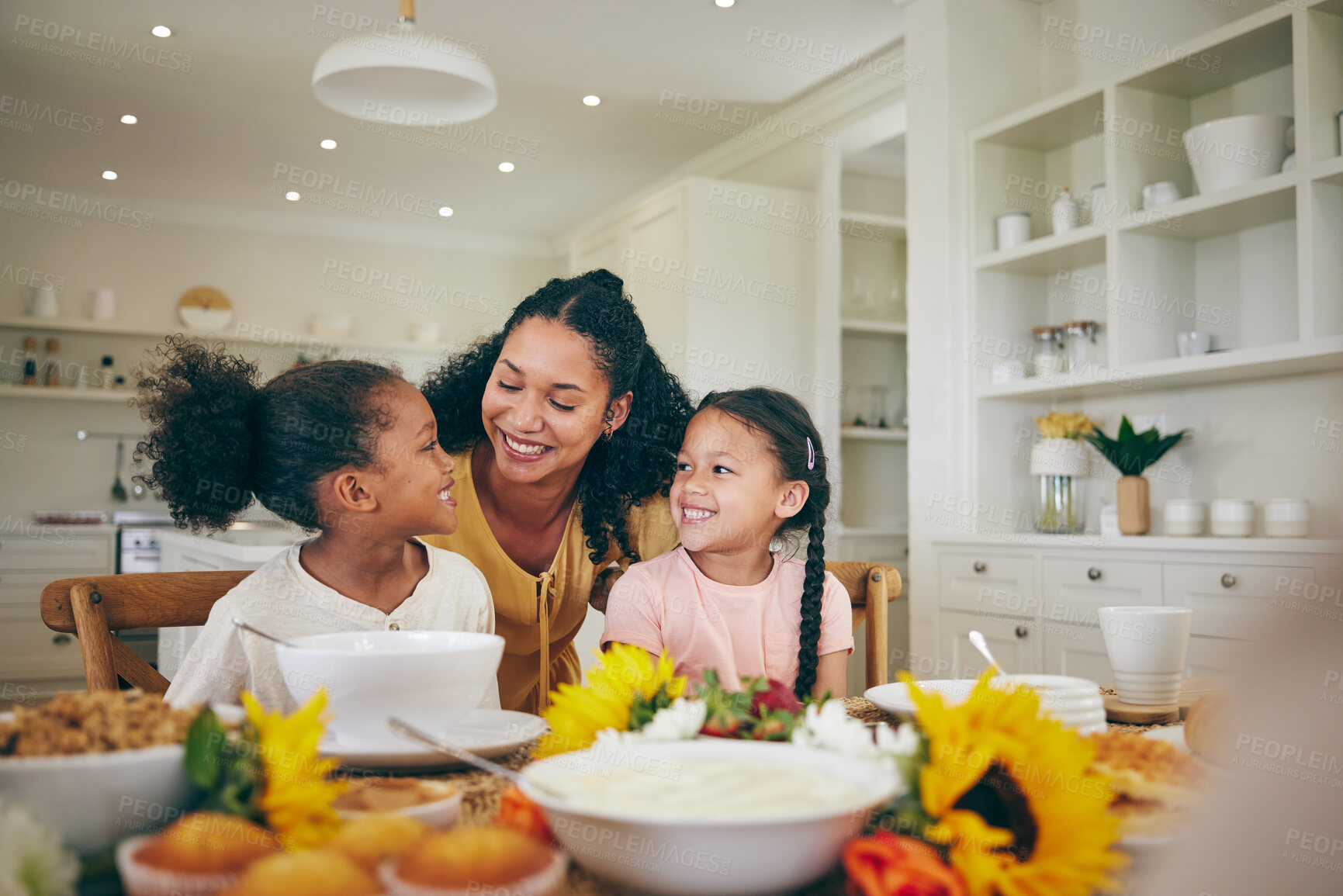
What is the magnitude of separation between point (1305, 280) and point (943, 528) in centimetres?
139

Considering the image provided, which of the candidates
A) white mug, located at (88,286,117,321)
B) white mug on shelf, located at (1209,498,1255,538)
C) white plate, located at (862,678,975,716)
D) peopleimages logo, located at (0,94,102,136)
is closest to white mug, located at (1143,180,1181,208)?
white mug on shelf, located at (1209,498,1255,538)

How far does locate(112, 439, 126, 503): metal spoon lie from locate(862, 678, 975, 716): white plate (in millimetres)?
6402

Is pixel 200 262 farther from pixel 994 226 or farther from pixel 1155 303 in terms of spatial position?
pixel 1155 303

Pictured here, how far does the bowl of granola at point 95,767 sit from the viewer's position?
1.39 feet

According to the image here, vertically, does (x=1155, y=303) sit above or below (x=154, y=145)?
below

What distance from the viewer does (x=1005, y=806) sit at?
1.53 ft

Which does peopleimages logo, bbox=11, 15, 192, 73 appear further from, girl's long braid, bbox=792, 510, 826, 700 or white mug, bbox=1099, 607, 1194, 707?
white mug, bbox=1099, 607, 1194, 707

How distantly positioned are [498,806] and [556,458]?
937 millimetres

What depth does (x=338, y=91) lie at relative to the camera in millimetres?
2785

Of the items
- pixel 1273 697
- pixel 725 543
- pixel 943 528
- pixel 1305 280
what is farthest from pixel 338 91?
pixel 1273 697

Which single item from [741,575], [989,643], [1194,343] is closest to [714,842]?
[741,575]

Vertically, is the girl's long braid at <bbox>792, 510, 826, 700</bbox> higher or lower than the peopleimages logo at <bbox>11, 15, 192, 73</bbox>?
lower

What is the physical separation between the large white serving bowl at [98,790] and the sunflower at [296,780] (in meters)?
0.04

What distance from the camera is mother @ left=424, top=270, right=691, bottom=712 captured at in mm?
1487
